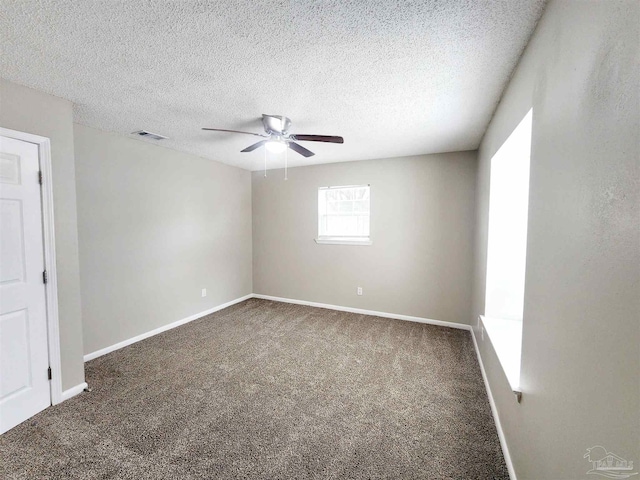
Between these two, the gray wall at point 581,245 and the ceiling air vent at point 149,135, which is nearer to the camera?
the gray wall at point 581,245

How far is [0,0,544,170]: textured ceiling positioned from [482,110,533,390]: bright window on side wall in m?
0.58

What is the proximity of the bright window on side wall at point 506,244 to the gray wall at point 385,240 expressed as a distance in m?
1.26

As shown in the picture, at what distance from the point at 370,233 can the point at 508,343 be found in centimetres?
239

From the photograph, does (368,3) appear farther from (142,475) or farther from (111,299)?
(111,299)

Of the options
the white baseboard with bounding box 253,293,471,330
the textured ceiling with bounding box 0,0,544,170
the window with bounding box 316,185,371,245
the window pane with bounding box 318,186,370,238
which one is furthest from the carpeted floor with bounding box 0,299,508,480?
the textured ceiling with bounding box 0,0,544,170

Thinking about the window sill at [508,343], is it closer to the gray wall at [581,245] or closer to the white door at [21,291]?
the gray wall at [581,245]

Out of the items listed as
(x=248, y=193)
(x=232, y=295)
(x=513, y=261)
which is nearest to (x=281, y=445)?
(x=513, y=261)

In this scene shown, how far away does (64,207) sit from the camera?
2.17 meters

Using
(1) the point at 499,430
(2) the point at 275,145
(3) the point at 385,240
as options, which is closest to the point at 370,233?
(3) the point at 385,240

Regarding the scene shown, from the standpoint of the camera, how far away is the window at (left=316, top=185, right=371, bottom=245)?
169 inches

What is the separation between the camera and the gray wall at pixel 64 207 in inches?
77.9

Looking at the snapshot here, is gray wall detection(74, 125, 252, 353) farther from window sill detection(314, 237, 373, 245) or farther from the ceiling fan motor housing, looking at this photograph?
the ceiling fan motor housing

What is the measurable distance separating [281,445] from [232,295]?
3.29 meters

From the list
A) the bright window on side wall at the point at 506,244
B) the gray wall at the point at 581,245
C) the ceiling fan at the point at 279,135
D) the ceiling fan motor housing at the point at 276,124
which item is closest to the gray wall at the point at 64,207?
the ceiling fan at the point at 279,135
